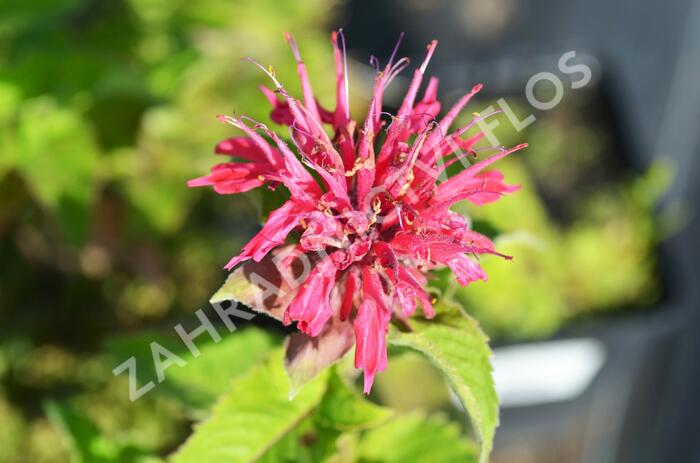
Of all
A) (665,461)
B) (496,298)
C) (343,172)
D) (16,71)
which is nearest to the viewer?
(343,172)

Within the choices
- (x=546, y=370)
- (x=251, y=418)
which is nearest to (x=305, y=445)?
(x=251, y=418)

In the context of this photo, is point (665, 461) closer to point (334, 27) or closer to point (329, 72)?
point (329, 72)

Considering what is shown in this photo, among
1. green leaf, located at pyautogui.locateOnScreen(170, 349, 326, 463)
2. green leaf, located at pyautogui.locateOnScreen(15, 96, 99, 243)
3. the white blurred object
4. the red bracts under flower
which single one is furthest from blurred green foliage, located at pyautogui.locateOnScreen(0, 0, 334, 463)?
the white blurred object

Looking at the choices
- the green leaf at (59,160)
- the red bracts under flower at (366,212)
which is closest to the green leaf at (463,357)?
the red bracts under flower at (366,212)

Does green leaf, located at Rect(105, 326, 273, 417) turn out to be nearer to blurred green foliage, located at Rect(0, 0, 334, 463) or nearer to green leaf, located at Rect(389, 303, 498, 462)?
blurred green foliage, located at Rect(0, 0, 334, 463)

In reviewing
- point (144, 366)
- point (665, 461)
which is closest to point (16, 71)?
point (144, 366)
